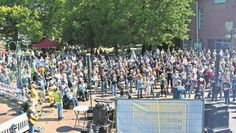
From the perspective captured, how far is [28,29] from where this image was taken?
44.7 meters

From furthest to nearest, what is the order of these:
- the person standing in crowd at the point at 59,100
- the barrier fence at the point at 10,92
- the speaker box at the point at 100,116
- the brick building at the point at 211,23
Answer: the brick building at the point at 211,23 < the barrier fence at the point at 10,92 < the person standing in crowd at the point at 59,100 < the speaker box at the point at 100,116

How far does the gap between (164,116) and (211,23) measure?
34.8 meters

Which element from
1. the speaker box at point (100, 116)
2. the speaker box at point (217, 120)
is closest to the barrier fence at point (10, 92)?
the speaker box at point (100, 116)

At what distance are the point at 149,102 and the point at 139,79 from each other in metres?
11.8

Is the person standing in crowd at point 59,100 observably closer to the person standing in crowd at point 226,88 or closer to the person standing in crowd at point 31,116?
the person standing in crowd at point 31,116

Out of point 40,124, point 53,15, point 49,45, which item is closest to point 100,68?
point 40,124

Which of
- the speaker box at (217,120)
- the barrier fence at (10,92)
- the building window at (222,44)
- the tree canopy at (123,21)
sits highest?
the tree canopy at (123,21)

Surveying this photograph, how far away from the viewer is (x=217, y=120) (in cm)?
1272

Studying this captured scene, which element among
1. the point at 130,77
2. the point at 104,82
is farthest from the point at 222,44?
the point at 104,82

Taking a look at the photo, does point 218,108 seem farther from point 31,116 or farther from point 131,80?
point 131,80

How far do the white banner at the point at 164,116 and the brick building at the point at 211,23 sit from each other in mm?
31302

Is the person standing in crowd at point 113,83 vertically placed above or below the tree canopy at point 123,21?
below

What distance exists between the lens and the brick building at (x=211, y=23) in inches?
1589

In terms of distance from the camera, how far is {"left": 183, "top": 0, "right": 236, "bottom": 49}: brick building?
4037 cm
